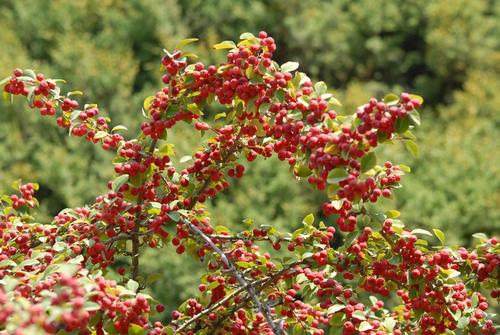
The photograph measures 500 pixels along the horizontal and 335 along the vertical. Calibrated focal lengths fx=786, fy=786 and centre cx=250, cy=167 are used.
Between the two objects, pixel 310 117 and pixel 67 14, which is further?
pixel 67 14

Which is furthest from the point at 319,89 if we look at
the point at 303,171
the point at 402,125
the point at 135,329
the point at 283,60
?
the point at 283,60

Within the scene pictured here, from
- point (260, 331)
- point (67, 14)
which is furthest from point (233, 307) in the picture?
point (67, 14)

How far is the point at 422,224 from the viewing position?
22.7 ft

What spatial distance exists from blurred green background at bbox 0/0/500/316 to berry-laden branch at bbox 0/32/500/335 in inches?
154

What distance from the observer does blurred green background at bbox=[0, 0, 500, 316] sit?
7098 millimetres

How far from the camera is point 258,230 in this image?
2457 mm

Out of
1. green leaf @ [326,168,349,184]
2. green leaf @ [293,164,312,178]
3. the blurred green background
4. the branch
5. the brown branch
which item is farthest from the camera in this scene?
the blurred green background

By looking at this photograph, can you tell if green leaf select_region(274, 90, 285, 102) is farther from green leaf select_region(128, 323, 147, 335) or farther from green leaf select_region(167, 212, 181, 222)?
green leaf select_region(128, 323, 147, 335)

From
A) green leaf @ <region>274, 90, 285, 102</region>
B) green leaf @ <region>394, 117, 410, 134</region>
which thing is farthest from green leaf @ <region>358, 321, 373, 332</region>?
green leaf @ <region>274, 90, 285, 102</region>

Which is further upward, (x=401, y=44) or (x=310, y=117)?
(x=401, y=44)

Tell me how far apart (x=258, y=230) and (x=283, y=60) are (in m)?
8.20

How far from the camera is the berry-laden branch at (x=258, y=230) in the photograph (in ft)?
6.30

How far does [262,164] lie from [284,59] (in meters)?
3.55

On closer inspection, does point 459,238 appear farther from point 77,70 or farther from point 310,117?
point 310,117
